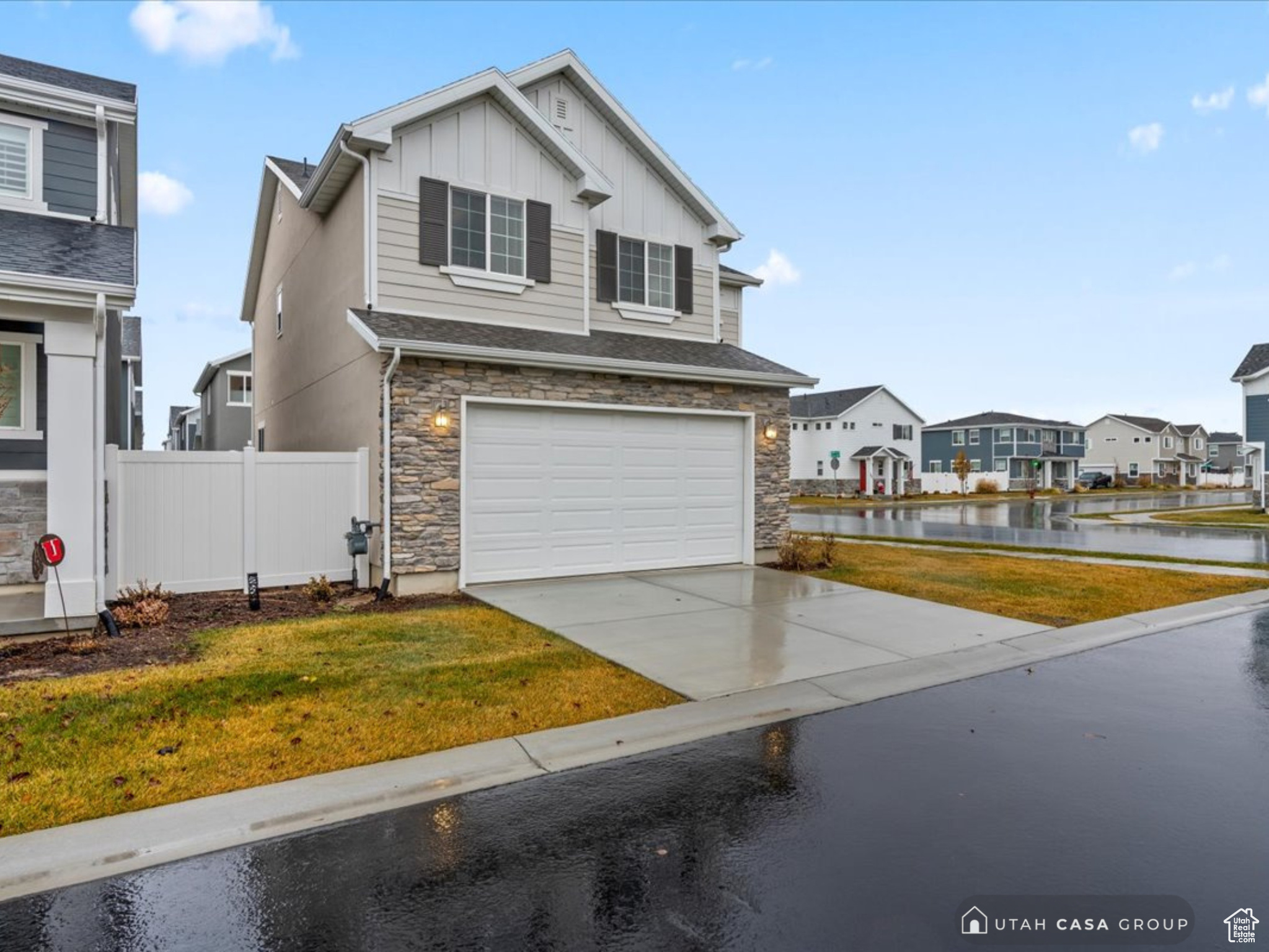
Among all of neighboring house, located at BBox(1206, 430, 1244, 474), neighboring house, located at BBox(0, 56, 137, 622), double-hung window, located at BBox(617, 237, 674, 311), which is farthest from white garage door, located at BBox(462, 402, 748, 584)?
neighboring house, located at BBox(1206, 430, 1244, 474)

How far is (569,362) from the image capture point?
35.3 feet

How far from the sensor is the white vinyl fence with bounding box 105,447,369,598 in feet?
30.4

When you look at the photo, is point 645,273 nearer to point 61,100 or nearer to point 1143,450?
point 61,100

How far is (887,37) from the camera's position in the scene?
1842 cm

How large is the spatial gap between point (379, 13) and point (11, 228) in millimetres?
10820

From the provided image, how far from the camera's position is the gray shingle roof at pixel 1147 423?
69000 millimetres

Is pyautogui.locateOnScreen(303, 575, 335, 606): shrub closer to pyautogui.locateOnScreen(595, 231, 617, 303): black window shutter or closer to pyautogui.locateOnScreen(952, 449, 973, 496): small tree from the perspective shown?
pyautogui.locateOnScreen(595, 231, 617, 303): black window shutter

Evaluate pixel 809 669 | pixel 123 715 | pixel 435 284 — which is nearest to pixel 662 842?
pixel 809 669

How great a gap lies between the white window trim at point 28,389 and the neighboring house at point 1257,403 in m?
42.0

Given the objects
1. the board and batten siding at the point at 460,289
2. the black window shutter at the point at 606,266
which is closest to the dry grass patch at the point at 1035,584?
the black window shutter at the point at 606,266

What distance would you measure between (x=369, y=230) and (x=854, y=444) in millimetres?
41428

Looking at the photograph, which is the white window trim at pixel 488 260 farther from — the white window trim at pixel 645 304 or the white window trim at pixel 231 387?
the white window trim at pixel 231 387

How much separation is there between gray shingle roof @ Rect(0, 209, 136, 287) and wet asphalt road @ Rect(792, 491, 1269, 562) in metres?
18.1

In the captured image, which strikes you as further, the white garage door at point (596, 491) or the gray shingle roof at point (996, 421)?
the gray shingle roof at point (996, 421)
